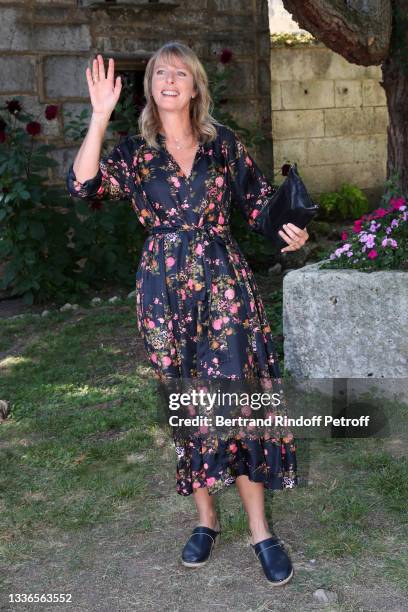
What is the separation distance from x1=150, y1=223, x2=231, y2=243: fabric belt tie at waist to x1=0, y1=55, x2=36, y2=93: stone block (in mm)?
5106

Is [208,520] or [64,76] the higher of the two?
[64,76]

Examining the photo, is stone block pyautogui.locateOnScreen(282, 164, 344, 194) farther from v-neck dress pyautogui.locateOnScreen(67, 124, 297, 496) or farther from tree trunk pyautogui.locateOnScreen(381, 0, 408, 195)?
v-neck dress pyautogui.locateOnScreen(67, 124, 297, 496)

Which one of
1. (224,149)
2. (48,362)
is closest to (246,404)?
(224,149)

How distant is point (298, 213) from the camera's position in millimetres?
2977

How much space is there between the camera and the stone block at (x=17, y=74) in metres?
7.60

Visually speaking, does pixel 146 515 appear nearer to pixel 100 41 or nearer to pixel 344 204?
pixel 100 41

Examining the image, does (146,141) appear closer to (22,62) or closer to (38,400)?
(38,400)

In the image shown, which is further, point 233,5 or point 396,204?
point 233,5

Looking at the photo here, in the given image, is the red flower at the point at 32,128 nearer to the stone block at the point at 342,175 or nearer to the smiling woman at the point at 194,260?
the smiling woman at the point at 194,260

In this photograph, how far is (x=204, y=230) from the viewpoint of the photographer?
302 centimetres

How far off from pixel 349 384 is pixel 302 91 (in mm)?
7039

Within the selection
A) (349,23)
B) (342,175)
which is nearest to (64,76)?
(349,23)

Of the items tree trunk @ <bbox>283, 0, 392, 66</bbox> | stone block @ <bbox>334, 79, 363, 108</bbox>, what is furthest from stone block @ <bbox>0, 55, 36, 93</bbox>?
stone block @ <bbox>334, 79, 363, 108</bbox>

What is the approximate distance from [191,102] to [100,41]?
207 inches
